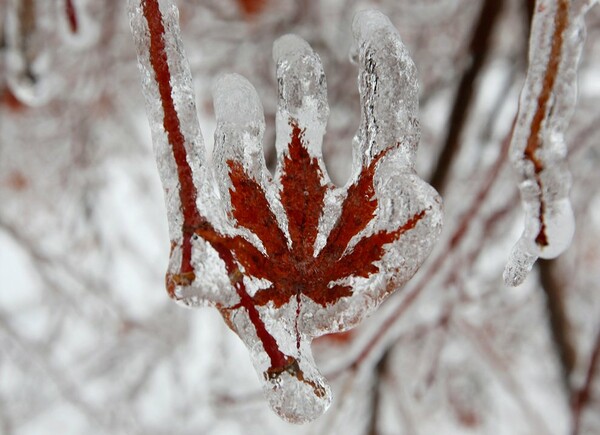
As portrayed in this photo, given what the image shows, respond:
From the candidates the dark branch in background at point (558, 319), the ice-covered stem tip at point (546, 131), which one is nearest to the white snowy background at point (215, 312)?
the dark branch in background at point (558, 319)

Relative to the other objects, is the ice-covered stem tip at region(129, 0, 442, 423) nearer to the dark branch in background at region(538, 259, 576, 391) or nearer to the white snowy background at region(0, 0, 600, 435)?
the white snowy background at region(0, 0, 600, 435)

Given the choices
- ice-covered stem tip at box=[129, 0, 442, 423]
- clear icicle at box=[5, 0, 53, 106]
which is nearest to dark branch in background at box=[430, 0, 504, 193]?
clear icicle at box=[5, 0, 53, 106]

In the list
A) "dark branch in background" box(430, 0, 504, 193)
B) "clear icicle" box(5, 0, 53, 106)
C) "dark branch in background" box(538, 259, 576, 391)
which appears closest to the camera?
"clear icicle" box(5, 0, 53, 106)

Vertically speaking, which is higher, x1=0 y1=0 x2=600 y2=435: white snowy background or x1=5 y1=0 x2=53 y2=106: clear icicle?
x1=5 y1=0 x2=53 y2=106: clear icicle

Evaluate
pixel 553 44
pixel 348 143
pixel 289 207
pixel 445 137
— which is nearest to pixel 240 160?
pixel 289 207

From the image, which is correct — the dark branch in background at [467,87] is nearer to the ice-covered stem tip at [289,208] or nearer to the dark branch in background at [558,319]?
the dark branch in background at [558,319]

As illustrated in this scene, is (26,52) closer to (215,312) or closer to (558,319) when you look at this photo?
(215,312)
